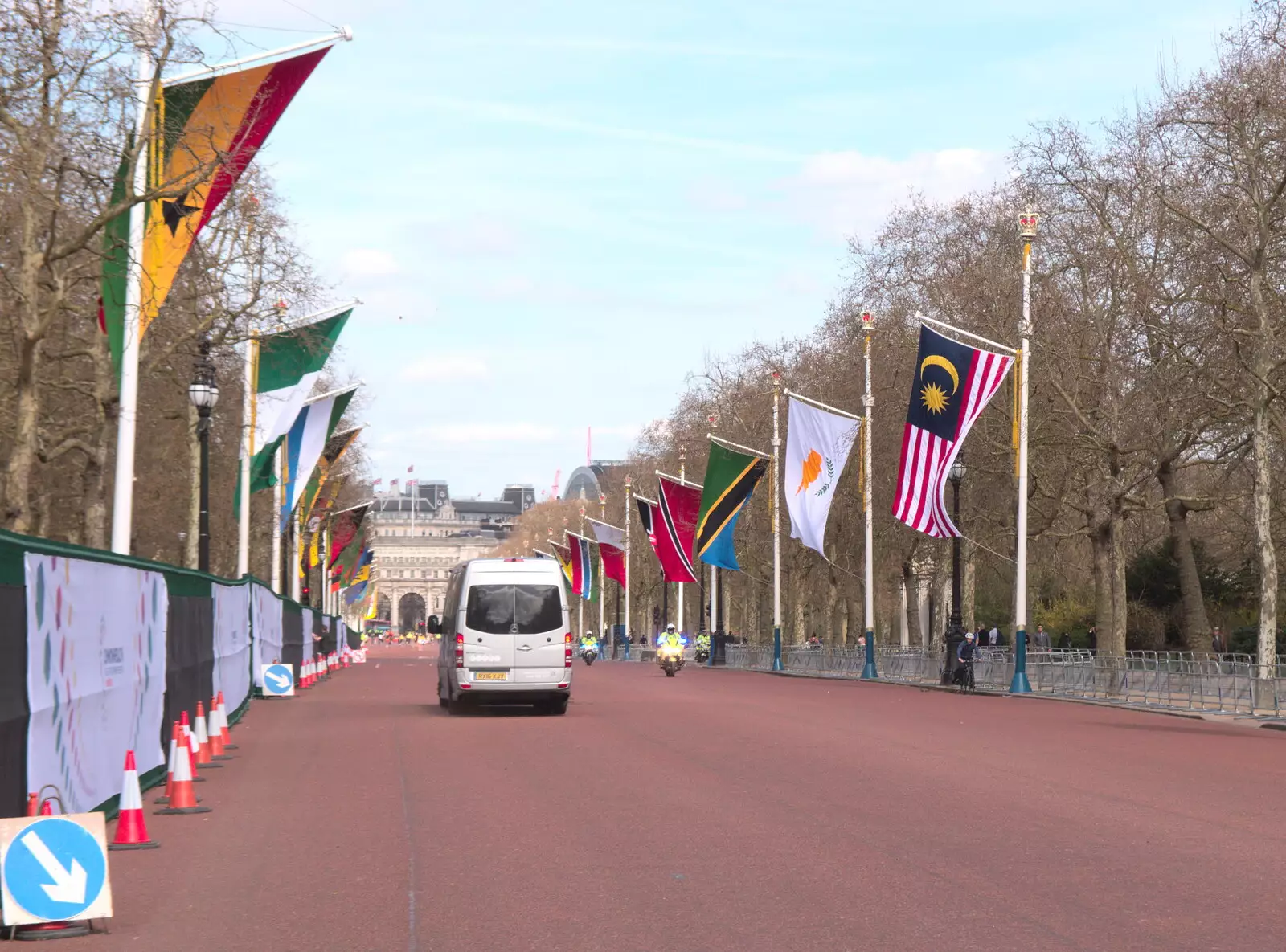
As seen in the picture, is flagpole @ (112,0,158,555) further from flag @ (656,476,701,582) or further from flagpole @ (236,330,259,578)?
flag @ (656,476,701,582)

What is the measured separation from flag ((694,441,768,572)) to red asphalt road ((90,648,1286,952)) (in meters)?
27.6

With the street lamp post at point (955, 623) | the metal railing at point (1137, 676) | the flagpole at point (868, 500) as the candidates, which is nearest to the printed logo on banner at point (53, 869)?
the metal railing at point (1137, 676)

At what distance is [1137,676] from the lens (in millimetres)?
33500

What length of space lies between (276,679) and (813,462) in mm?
14172

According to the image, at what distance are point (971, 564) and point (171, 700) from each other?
139ft

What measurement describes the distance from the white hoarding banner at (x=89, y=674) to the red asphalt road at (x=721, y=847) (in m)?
0.77

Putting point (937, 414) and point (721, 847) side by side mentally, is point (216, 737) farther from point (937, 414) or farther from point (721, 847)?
point (937, 414)

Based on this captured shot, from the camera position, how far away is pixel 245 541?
1582 inches

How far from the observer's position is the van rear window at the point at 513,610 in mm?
28172

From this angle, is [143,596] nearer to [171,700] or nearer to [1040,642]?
[171,700]

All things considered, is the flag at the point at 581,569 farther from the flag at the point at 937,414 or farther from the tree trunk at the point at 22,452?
the tree trunk at the point at 22,452

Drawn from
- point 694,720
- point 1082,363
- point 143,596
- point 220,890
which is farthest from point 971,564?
point 220,890

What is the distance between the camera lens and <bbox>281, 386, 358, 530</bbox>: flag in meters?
39.2

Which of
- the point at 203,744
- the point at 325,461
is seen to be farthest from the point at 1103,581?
the point at 203,744
